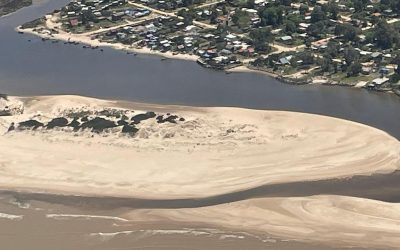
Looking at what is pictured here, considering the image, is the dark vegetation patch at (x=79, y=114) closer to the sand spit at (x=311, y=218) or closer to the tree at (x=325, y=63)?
the sand spit at (x=311, y=218)

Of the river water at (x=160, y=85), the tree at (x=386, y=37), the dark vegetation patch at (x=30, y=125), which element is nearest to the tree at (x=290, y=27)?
the tree at (x=386, y=37)

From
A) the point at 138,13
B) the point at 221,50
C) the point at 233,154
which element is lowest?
the point at 233,154

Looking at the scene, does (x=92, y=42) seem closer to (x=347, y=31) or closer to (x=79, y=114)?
(x=79, y=114)

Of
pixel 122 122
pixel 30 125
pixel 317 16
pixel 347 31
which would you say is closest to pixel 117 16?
pixel 317 16

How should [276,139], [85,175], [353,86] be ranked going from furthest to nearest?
[353,86] → [276,139] → [85,175]

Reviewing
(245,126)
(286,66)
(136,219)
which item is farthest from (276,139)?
(286,66)

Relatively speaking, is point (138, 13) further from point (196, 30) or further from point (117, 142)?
point (117, 142)

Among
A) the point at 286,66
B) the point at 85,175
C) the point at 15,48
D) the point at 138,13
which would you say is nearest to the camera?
the point at 85,175
